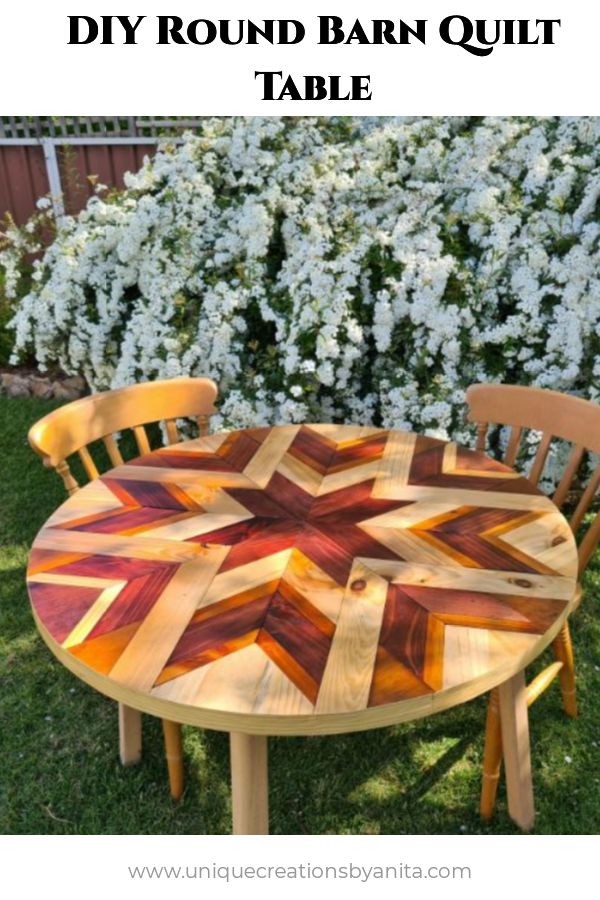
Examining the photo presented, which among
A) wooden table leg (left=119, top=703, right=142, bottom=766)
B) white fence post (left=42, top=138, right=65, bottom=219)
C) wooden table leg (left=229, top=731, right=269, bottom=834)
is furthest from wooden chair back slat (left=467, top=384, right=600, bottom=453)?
white fence post (left=42, top=138, right=65, bottom=219)

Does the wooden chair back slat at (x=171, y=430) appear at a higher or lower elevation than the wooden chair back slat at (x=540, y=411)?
lower

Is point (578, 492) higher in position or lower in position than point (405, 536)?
lower

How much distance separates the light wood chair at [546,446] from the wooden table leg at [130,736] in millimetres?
1047

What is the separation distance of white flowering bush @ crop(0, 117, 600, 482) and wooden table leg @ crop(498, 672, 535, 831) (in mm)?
1636

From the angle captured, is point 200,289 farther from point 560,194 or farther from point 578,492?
point 578,492

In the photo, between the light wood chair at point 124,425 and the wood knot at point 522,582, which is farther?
the light wood chair at point 124,425

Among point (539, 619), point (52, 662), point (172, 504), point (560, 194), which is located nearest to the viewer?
point (539, 619)

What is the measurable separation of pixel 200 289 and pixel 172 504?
6.94 ft

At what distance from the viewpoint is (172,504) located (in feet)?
6.26

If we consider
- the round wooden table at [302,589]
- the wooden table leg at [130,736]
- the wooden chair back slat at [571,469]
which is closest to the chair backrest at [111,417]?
the round wooden table at [302,589]

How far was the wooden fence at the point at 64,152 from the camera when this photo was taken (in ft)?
22.4

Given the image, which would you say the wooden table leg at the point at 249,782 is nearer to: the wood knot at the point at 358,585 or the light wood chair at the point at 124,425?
the wood knot at the point at 358,585

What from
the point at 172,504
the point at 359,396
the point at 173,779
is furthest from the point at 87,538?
the point at 359,396

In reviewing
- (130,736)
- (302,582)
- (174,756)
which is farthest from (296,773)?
(302,582)
